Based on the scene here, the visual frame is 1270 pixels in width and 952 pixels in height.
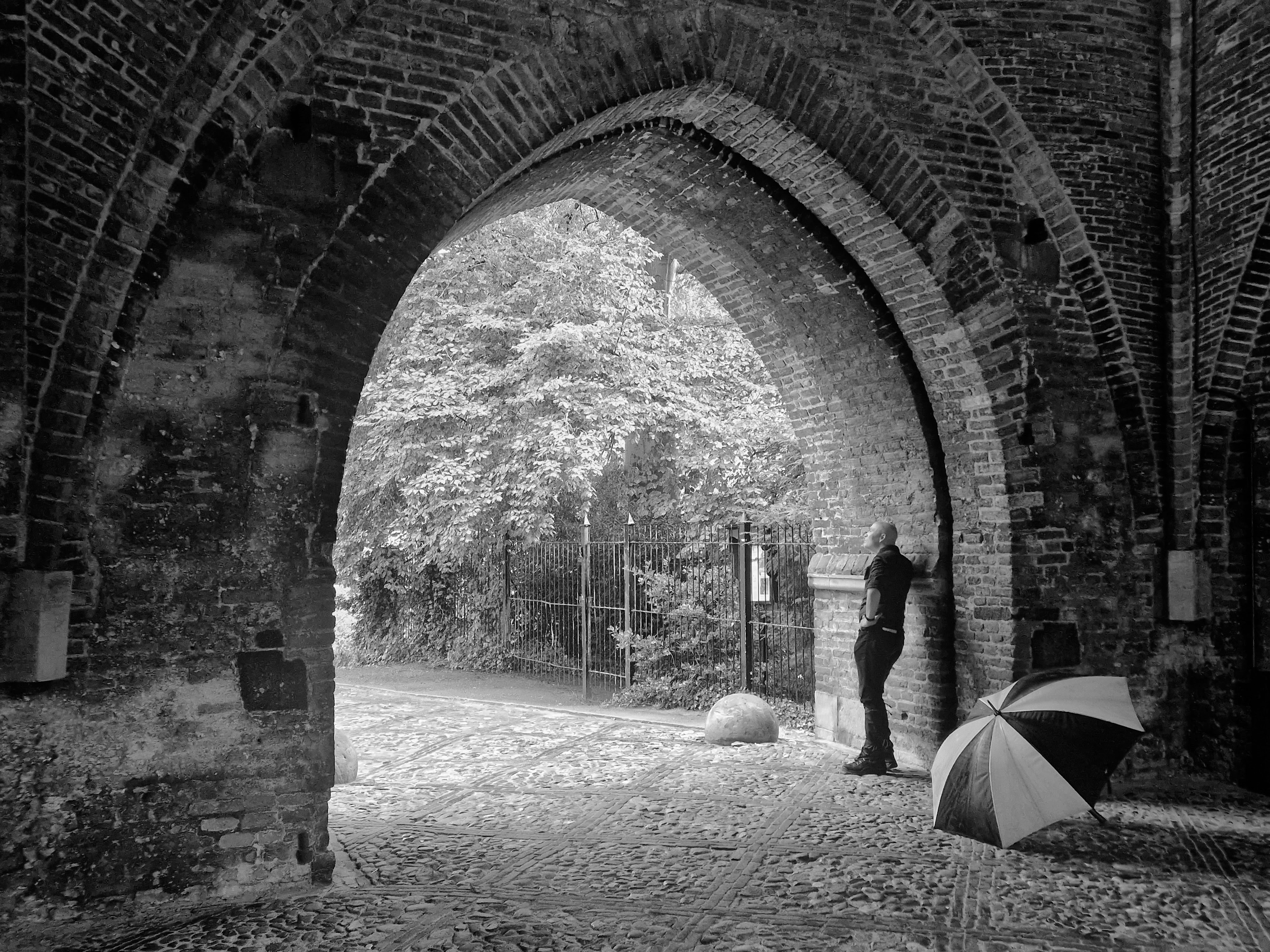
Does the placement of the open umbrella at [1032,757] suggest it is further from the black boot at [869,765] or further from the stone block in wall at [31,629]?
the stone block in wall at [31,629]

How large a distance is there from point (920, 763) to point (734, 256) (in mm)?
4583

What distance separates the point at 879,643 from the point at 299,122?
5557 millimetres

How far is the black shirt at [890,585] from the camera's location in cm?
807

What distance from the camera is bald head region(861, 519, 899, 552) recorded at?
826cm

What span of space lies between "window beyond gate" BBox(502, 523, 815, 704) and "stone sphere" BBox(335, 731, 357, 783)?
4.74m

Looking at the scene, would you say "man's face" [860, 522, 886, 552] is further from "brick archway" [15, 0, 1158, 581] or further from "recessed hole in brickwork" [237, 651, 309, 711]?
"recessed hole in brickwork" [237, 651, 309, 711]

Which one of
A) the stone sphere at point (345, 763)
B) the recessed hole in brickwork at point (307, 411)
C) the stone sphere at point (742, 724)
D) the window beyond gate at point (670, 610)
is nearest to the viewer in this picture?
the recessed hole in brickwork at point (307, 411)

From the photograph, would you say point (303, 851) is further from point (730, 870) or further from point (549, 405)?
point (549, 405)

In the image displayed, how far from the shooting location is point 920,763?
8320 millimetres

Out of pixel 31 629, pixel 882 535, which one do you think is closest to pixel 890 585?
pixel 882 535

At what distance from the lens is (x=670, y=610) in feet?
40.8

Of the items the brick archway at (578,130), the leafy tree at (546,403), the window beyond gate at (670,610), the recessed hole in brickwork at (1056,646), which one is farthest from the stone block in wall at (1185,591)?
the leafy tree at (546,403)

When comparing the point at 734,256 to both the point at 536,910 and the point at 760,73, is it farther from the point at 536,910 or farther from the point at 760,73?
the point at 536,910

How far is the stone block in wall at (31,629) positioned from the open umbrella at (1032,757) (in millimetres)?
4773
